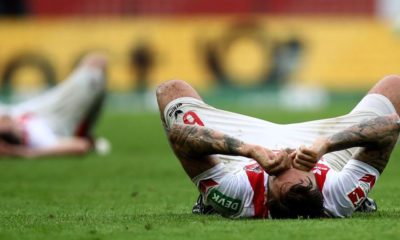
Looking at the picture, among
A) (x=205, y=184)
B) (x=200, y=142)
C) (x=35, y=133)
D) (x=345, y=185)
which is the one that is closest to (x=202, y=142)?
(x=200, y=142)

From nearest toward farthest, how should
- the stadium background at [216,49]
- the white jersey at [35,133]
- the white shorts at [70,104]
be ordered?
the white jersey at [35,133], the white shorts at [70,104], the stadium background at [216,49]

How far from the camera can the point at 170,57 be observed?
2522 cm

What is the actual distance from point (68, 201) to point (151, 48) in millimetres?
18579

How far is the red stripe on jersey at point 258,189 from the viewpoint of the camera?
5211 millimetres

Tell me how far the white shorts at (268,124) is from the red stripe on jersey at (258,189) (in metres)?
0.23

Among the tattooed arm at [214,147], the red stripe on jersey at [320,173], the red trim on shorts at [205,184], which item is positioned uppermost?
the tattooed arm at [214,147]

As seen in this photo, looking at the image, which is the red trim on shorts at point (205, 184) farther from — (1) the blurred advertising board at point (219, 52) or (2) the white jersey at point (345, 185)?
(1) the blurred advertising board at point (219, 52)

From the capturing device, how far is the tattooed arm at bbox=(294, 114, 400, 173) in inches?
195

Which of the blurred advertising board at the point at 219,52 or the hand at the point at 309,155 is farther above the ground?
the hand at the point at 309,155

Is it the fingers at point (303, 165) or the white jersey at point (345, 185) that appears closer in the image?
the fingers at point (303, 165)

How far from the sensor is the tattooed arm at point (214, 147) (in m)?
4.94

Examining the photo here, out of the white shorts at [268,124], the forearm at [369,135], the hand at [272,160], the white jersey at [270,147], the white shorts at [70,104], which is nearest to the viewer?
the hand at [272,160]

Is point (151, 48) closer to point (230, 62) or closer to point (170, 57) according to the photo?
point (170, 57)

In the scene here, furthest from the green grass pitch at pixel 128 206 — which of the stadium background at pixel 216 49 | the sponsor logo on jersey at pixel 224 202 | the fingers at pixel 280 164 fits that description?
the stadium background at pixel 216 49
